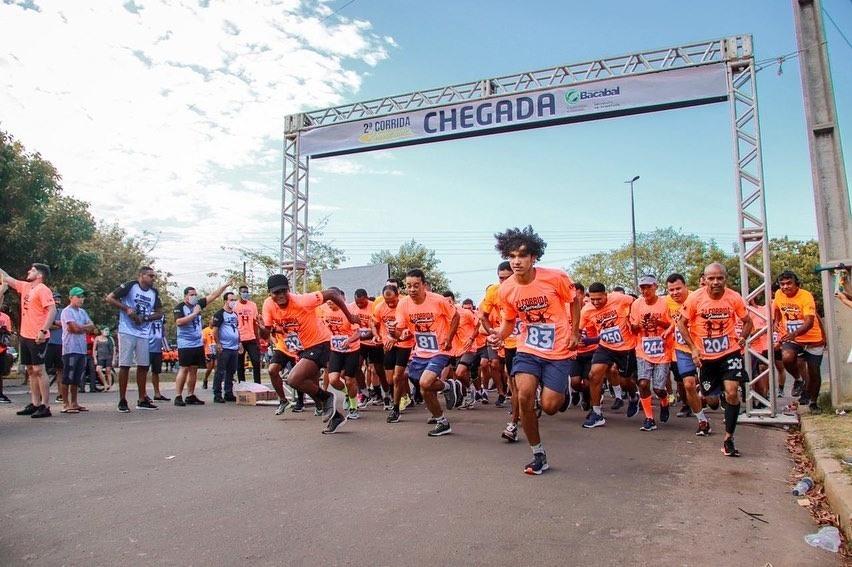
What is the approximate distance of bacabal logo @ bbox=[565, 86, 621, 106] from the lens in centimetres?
1208

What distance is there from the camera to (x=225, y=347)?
12.9 metres

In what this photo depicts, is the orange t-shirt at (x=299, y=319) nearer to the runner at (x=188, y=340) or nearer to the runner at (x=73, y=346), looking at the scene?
the runner at (x=73, y=346)

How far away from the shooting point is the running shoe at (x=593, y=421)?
342 inches

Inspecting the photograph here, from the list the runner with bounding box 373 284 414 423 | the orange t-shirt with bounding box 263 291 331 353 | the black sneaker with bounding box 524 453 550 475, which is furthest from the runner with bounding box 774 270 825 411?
the orange t-shirt with bounding box 263 291 331 353

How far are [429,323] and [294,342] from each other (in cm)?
180

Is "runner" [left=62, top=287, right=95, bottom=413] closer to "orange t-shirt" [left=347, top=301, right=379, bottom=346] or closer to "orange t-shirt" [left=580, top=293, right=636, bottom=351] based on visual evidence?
"orange t-shirt" [left=347, top=301, right=379, bottom=346]

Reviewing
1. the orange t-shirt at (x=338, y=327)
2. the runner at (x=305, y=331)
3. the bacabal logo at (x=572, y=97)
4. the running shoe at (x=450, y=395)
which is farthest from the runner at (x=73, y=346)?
the bacabal logo at (x=572, y=97)

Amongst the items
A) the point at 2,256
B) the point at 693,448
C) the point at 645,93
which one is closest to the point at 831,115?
the point at 645,93

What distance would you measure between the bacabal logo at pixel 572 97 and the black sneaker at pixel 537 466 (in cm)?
854

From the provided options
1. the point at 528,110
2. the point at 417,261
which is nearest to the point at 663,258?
the point at 417,261

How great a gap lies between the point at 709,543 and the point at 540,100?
10174mm

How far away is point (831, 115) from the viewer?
9141mm

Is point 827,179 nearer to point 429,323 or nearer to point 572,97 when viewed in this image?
point 572,97

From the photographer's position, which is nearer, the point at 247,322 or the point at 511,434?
the point at 511,434
